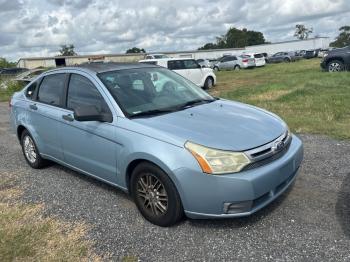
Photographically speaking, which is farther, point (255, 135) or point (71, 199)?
point (71, 199)

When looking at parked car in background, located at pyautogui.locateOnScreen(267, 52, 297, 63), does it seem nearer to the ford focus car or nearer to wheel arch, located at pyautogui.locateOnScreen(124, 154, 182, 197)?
the ford focus car

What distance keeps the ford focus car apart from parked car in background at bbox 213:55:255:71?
3115cm

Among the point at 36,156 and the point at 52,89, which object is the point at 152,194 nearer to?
the point at 52,89

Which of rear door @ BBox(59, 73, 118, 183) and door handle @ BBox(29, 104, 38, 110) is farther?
Answer: door handle @ BBox(29, 104, 38, 110)

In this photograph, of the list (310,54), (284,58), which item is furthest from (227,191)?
(310,54)

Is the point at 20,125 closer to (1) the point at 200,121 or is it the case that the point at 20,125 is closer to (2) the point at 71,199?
(2) the point at 71,199

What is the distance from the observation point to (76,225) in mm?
4113

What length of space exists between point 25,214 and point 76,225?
731 millimetres

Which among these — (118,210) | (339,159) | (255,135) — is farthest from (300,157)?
(118,210)

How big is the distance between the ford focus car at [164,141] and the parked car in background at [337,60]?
14.8 metres

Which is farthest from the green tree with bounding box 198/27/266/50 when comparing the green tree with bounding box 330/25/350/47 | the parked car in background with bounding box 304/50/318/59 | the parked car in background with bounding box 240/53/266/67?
the parked car in background with bounding box 240/53/266/67

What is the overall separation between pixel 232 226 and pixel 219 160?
0.79 metres

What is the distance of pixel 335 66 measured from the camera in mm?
18531

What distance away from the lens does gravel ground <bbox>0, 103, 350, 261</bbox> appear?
342 cm
